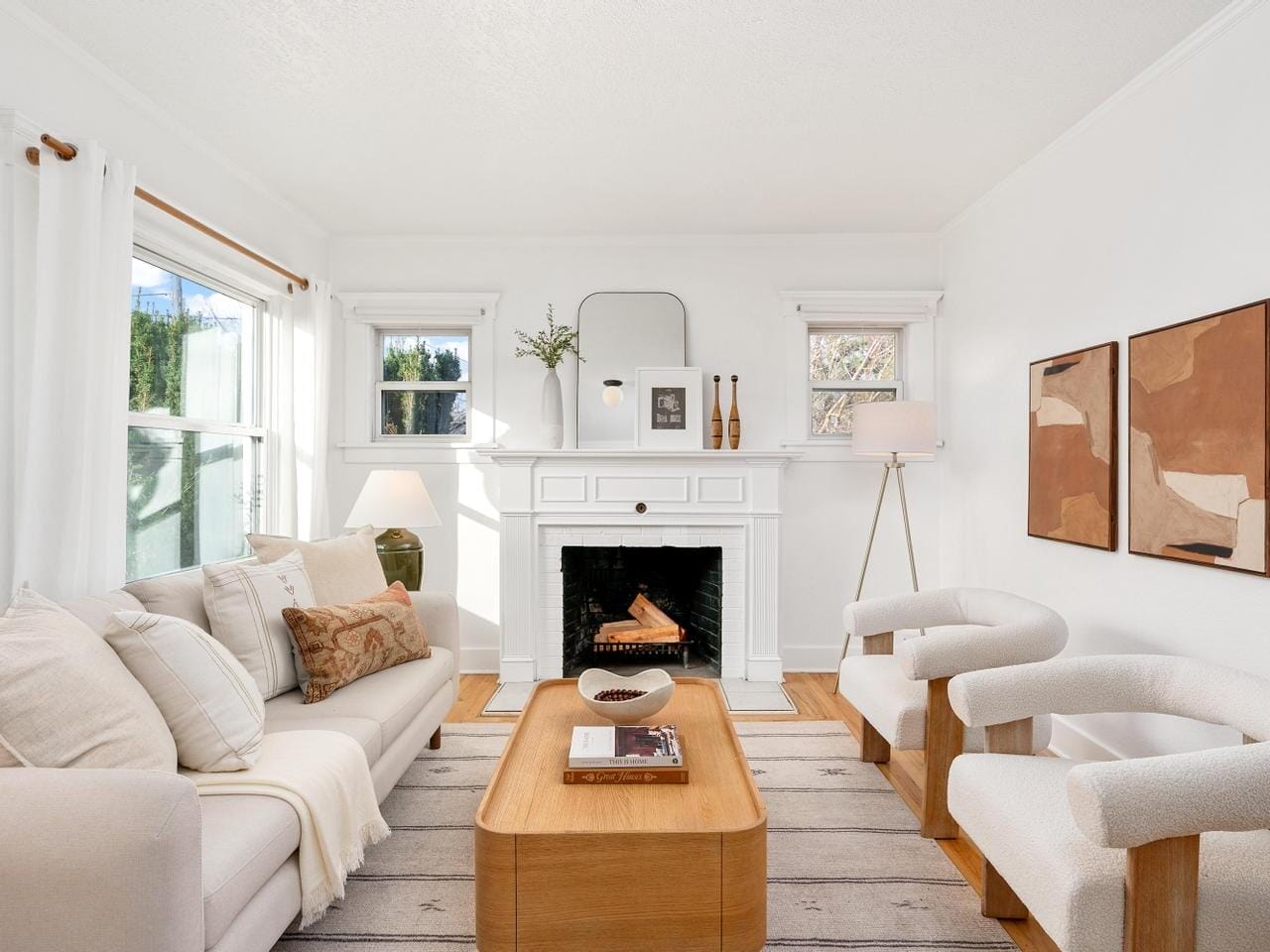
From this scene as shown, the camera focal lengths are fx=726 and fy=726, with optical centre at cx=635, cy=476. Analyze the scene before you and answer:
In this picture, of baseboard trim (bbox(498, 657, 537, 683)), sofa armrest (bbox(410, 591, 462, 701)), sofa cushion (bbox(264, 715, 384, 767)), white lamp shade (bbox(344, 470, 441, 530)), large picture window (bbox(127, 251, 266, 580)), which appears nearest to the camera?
sofa cushion (bbox(264, 715, 384, 767))

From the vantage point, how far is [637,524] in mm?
4215

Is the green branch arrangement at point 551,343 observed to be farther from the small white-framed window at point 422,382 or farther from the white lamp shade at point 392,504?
the white lamp shade at point 392,504

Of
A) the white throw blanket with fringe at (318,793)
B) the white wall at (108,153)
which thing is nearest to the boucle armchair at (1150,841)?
the white throw blanket with fringe at (318,793)

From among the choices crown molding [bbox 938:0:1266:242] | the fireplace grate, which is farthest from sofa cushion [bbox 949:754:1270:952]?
the fireplace grate

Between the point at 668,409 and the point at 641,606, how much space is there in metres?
1.23

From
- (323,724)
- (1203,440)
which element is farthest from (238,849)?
(1203,440)

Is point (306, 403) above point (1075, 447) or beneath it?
above

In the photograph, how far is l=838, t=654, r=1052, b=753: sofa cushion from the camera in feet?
8.02

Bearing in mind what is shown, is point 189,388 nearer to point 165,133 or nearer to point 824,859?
point 165,133

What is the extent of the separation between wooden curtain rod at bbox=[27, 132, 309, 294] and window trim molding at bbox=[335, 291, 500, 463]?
17.5 inches

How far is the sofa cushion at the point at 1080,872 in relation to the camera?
53.9 inches

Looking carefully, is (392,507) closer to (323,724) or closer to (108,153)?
(323,724)

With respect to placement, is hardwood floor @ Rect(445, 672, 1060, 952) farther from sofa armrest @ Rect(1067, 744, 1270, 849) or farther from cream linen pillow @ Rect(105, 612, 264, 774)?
cream linen pillow @ Rect(105, 612, 264, 774)

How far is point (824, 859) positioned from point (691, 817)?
0.80 meters
